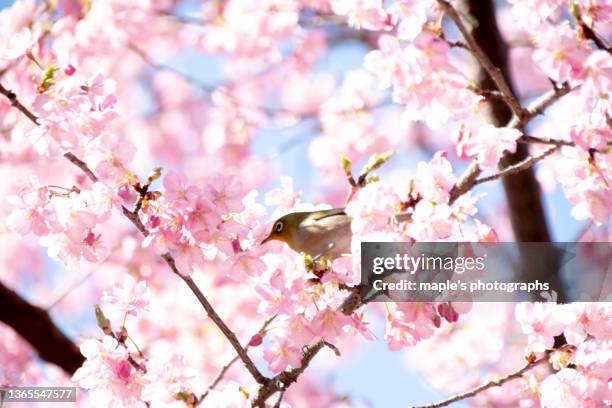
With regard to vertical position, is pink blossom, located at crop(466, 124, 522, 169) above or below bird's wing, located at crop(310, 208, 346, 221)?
above

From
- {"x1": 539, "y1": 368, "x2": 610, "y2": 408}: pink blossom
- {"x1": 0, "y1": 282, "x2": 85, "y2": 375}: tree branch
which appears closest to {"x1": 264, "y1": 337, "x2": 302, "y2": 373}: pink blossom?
{"x1": 539, "y1": 368, "x2": 610, "y2": 408}: pink blossom

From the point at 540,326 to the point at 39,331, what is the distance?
2.25 metres

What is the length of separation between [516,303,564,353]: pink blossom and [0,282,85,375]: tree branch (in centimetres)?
203

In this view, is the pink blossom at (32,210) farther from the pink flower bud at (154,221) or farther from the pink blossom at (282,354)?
the pink blossom at (282,354)

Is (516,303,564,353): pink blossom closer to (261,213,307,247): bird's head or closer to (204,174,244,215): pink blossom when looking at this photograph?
(261,213,307,247): bird's head

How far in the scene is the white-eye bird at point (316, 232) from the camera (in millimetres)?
2434

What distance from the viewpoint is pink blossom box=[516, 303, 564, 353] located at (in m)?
2.43

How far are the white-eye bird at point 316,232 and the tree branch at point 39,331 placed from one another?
143 cm

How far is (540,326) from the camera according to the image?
2.45 metres

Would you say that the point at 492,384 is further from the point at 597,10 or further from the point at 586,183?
the point at 597,10

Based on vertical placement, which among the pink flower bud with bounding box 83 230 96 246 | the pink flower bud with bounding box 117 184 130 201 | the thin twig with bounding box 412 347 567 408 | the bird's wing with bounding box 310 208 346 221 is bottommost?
the thin twig with bounding box 412 347 567 408

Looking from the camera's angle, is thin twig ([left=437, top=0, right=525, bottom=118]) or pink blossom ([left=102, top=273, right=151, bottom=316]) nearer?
thin twig ([left=437, top=0, right=525, bottom=118])

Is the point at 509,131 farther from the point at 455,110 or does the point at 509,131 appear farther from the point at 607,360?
the point at 607,360

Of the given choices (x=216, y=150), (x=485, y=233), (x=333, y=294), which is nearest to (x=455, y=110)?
(x=485, y=233)
